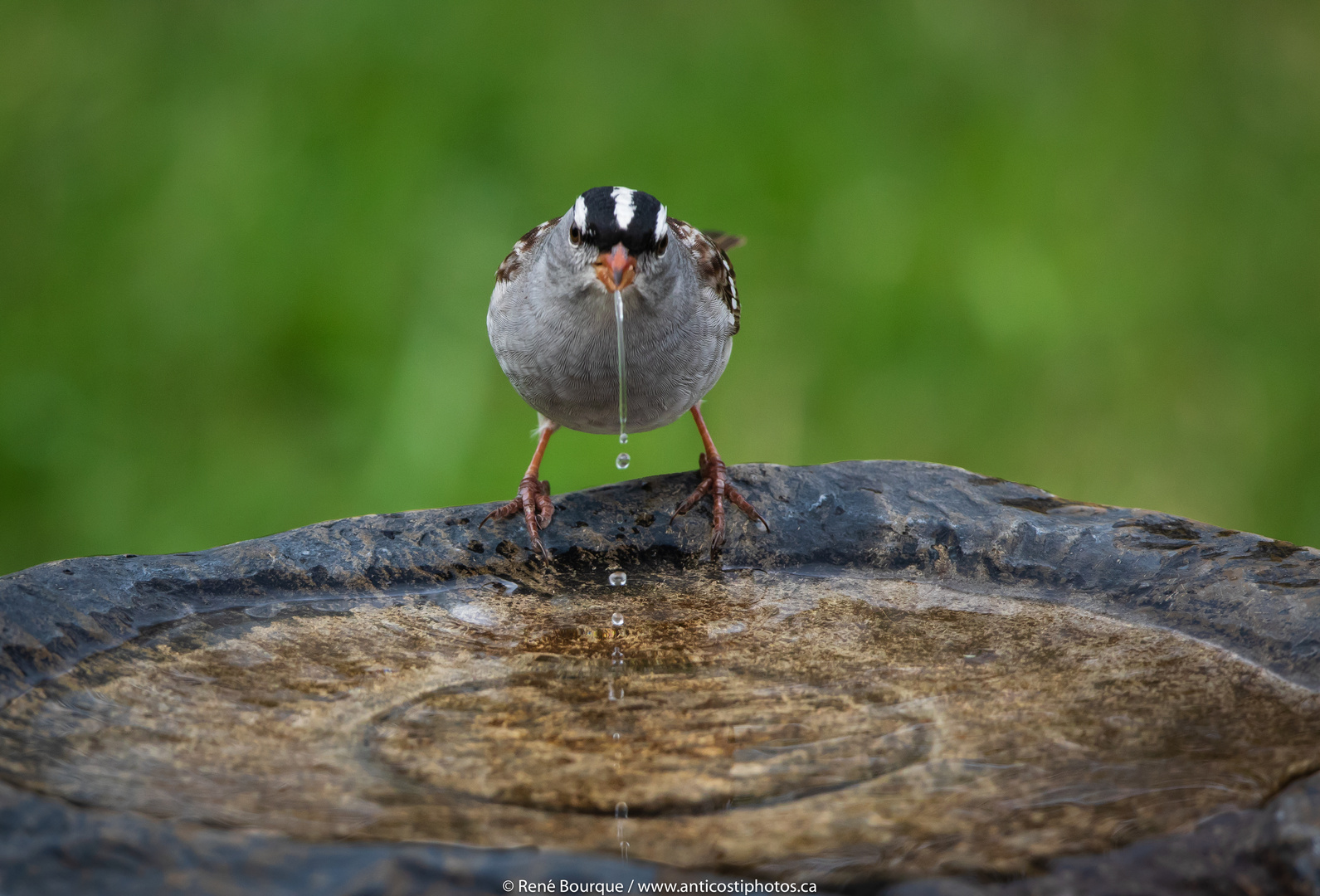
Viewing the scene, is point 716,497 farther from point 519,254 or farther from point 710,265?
point 519,254

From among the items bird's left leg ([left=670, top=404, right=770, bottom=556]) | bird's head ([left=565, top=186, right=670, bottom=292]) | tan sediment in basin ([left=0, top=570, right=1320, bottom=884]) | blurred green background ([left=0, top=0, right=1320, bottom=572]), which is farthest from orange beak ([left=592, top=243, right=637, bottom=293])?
blurred green background ([left=0, top=0, right=1320, bottom=572])

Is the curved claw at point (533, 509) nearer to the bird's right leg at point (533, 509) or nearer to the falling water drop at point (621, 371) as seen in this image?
the bird's right leg at point (533, 509)

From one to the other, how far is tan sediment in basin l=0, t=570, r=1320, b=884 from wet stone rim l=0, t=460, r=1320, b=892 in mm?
86

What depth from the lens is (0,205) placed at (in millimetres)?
5891

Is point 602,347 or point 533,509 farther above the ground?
point 602,347

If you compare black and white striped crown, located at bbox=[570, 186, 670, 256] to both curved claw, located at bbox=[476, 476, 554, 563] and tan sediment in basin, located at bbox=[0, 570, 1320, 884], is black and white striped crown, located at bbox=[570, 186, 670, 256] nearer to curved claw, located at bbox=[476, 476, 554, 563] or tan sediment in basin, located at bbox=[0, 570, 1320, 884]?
curved claw, located at bbox=[476, 476, 554, 563]

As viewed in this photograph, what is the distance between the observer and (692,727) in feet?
7.82

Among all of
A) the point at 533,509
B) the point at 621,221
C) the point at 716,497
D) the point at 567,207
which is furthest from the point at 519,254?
the point at 567,207

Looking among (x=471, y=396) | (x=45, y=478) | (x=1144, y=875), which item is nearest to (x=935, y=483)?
(x=1144, y=875)

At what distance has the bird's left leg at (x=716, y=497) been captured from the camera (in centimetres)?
351

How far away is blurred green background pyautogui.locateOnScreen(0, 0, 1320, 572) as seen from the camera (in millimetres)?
5594

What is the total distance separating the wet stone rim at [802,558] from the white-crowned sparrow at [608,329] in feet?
0.34

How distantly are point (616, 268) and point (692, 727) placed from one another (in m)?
1.40

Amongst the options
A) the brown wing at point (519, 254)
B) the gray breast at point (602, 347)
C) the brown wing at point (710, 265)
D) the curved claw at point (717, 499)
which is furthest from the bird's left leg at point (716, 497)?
the brown wing at point (519, 254)
